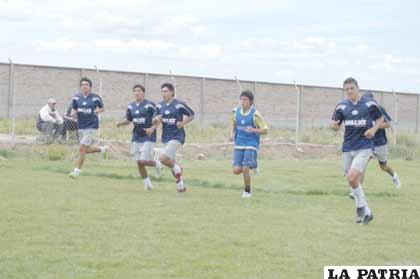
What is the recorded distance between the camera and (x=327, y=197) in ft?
54.2

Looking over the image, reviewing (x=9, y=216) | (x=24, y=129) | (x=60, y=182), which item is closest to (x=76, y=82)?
(x=24, y=129)

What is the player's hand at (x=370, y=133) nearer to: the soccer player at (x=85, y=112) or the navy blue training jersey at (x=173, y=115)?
the navy blue training jersey at (x=173, y=115)

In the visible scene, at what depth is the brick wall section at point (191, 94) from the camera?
39094 millimetres

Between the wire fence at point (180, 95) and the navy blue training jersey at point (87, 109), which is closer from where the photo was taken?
the navy blue training jersey at point (87, 109)

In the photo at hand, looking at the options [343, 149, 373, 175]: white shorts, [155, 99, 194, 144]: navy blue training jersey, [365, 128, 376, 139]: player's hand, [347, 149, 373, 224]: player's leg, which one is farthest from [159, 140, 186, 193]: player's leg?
[365, 128, 376, 139]: player's hand

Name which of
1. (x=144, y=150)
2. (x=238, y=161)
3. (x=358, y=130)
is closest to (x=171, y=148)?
(x=144, y=150)

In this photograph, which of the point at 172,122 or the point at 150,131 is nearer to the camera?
the point at 172,122

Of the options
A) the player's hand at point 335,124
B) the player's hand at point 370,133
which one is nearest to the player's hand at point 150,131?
the player's hand at point 335,124

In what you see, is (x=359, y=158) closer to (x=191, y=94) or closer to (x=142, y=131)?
(x=142, y=131)

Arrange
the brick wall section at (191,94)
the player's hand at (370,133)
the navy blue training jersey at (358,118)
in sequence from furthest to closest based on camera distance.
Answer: the brick wall section at (191,94) < the navy blue training jersey at (358,118) < the player's hand at (370,133)

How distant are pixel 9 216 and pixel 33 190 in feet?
11.4

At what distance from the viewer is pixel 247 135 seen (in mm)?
15742

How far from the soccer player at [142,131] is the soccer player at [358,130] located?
5125 mm

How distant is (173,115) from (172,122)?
0.13m
